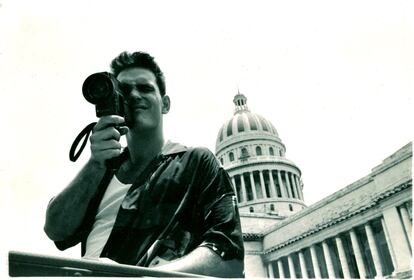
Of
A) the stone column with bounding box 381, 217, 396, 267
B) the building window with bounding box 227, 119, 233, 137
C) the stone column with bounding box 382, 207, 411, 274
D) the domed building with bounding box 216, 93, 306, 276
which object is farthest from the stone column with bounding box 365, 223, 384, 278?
the building window with bounding box 227, 119, 233, 137

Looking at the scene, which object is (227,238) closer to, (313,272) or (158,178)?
(158,178)

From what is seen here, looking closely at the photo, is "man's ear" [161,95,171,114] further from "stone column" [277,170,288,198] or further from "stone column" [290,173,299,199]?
"stone column" [290,173,299,199]

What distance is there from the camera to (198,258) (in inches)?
84.9

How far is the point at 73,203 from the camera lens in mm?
2484

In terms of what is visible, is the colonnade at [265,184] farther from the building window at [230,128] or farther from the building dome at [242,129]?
the building window at [230,128]

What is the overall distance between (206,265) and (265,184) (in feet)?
148

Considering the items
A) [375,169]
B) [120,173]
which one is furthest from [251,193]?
[120,173]

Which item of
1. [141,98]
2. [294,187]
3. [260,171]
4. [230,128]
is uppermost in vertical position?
[230,128]

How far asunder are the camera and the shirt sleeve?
A: 61cm

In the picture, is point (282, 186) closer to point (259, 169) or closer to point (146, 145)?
point (259, 169)

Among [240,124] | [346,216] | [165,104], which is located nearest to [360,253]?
[346,216]

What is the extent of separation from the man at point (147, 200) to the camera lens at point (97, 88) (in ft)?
0.52

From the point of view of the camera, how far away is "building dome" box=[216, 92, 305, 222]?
45.0m

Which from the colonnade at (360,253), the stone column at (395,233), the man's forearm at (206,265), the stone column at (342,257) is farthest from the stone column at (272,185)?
the man's forearm at (206,265)
